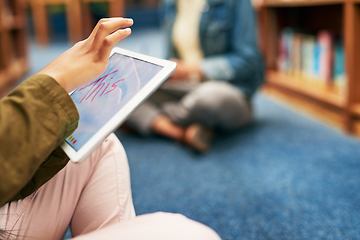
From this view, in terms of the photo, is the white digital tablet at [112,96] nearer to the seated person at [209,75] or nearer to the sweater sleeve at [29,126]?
the sweater sleeve at [29,126]

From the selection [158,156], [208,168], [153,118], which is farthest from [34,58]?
[208,168]

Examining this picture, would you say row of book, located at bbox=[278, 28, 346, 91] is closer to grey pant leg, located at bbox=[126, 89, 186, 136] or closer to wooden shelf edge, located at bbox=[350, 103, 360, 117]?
wooden shelf edge, located at bbox=[350, 103, 360, 117]

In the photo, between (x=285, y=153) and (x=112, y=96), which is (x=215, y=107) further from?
(x=112, y=96)

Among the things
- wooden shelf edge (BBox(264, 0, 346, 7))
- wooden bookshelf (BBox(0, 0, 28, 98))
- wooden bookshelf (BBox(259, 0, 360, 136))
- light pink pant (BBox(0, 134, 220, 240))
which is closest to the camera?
light pink pant (BBox(0, 134, 220, 240))

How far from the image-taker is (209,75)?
1.37m

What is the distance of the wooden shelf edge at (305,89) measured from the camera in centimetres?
148

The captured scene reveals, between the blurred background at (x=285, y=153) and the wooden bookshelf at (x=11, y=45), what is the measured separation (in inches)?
0.7

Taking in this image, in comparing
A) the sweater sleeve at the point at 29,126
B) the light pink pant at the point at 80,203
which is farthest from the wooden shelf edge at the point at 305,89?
the sweater sleeve at the point at 29,126

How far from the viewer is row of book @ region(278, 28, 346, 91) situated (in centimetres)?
164

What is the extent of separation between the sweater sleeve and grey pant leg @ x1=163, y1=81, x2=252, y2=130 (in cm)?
93

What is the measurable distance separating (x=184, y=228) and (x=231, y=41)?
3.60 ft

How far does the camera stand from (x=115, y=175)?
57cm

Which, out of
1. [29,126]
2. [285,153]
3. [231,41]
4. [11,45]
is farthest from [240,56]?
[11,45]

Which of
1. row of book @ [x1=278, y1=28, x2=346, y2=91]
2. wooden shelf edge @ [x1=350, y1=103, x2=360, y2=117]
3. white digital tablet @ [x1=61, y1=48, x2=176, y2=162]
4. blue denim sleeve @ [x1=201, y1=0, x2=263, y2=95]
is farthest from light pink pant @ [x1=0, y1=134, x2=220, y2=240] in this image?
row of book @ [x1=278, y1=28, x2=346, y2=91]
